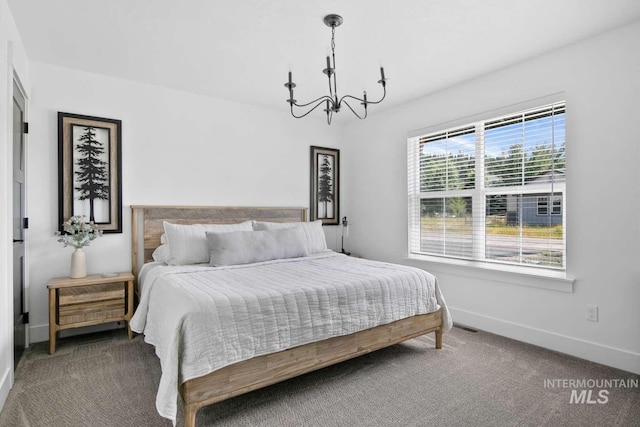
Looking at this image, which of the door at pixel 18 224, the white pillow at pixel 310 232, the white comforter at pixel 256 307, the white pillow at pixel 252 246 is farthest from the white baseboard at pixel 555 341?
the door at pixel 18 224

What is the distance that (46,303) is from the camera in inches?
120

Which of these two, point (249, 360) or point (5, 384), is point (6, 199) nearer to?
point (5, 384)

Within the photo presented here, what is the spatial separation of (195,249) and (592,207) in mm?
3253

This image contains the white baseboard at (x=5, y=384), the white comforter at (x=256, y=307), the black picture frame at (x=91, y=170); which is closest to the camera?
the white comforter at (x=256, y=307)

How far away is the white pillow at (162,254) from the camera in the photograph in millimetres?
3154

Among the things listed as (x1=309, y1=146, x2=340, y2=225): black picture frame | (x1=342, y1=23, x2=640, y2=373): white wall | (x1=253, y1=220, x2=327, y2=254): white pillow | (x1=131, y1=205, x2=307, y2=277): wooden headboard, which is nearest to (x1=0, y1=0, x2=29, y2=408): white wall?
(x1=131, y1=205, x2=307, y2=277): wooden headboard

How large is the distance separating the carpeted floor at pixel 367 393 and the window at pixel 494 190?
3.13 feet

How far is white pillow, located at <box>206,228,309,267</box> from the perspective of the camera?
2980 millimetres

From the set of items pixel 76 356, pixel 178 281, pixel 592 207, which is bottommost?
pixel 76 356

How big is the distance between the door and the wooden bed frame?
0.83m

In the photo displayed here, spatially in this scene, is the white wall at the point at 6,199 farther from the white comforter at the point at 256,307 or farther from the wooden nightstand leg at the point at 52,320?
the white comforter at the point at 256,307

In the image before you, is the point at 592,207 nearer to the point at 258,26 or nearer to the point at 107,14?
the point at 258,26

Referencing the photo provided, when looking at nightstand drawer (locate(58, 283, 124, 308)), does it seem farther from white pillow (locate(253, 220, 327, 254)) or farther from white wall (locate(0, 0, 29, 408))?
white pillow (locate(253, 220, 327, 254))

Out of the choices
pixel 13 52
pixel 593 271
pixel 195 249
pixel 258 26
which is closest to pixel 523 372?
pixel 593 271
